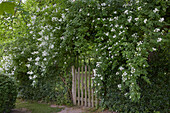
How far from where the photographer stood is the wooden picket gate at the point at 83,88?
15.9 ft

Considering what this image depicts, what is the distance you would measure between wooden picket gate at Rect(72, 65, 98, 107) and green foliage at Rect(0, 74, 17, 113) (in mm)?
1811

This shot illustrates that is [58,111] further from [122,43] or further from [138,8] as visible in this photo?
[138,8]

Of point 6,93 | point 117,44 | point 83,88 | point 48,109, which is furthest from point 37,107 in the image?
point 117,44

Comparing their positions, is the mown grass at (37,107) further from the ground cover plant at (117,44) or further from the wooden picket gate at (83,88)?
the ground cover plant at (117,44)

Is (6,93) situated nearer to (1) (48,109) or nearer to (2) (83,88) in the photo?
(1) (48,109)

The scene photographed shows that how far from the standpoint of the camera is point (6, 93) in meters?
4.21

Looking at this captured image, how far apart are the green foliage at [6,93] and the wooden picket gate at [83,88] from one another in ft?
5.94

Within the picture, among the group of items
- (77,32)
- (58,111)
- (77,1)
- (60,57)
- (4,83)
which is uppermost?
(77,1)

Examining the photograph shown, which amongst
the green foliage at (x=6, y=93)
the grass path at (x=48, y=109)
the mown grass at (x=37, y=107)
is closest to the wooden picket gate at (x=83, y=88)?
the grass path at (x=48, y=109)

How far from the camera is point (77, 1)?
3879 millimetres

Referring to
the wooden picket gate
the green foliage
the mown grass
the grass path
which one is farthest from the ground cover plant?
the mown grass

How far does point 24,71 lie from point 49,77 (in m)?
0.86

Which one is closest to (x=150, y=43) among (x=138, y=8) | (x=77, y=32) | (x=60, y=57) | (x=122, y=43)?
(x=122, y=43)

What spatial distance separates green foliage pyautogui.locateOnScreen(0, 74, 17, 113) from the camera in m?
4.13
